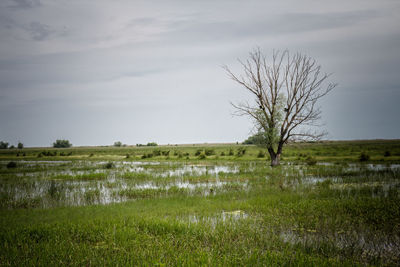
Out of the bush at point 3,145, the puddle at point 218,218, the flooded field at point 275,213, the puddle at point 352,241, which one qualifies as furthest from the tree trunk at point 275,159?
the bush at point 3,145

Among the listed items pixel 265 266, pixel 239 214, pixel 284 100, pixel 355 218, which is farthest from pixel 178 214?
pixel 284 100

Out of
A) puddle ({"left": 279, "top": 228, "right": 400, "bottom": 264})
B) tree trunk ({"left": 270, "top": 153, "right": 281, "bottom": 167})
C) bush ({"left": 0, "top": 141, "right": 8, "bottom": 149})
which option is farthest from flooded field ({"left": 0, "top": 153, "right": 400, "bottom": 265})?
bush ({"left": 0, "top": 141, "right": 8, "bottom": 149})

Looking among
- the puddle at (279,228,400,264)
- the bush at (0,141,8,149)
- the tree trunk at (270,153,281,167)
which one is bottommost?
the puddle at (279,228,400,264)

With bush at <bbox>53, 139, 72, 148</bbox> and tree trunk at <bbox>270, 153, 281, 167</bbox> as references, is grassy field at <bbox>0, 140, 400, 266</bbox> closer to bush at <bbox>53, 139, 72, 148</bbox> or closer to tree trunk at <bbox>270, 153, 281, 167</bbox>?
tree trunk at <bbox>270, 153, 281, 167</bbox>

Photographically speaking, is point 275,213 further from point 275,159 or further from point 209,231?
point 275,159

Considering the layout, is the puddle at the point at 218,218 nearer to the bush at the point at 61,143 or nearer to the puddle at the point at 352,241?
the puddle at the point at 352,241

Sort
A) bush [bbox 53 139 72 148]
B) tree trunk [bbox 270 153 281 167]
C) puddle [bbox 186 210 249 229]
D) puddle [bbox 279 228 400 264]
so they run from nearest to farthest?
puddle [bbox 279 228 400 264] → puddle [bbox 186 210 249 229] → tree trunk [bbox 270 153 281 167] → bush [bbox 53 139 72 148]

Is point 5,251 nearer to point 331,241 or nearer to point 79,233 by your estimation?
point 79,233

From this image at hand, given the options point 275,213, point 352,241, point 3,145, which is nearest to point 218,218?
point 275,213

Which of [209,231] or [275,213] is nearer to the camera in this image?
[209,231]

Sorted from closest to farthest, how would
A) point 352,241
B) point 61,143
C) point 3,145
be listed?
point 352,241
point 3,145
point 61,143

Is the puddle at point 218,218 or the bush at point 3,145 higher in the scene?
the bush at point 3,145

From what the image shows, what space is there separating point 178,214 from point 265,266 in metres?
4.72

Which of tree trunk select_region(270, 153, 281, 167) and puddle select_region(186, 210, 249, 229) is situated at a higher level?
tree trunk select_region(270, 153, 281, 167)
